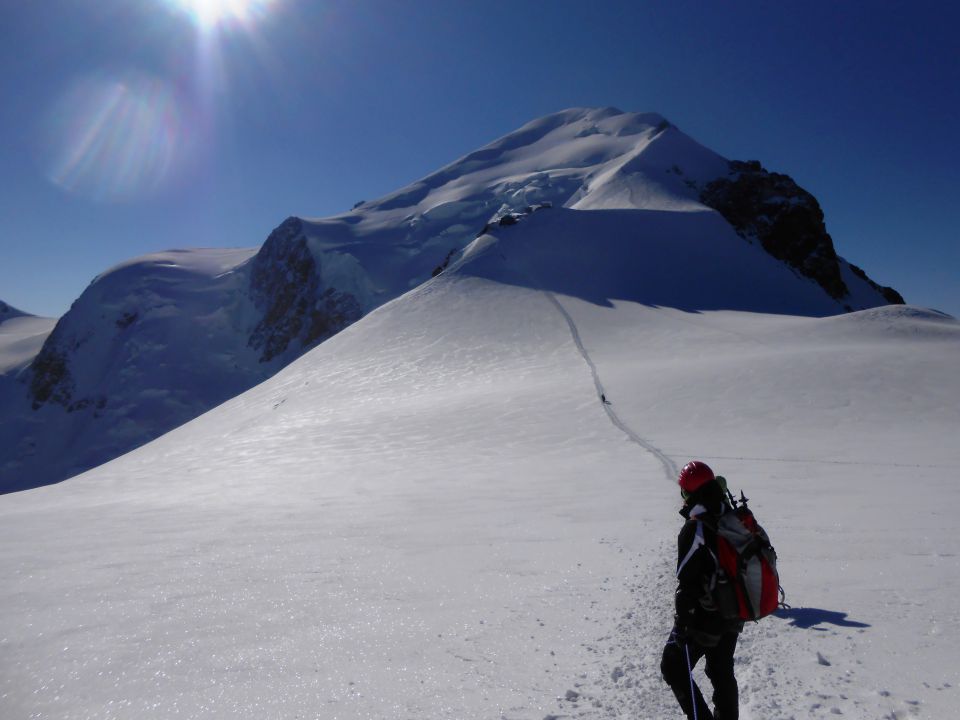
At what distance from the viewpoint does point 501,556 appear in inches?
297

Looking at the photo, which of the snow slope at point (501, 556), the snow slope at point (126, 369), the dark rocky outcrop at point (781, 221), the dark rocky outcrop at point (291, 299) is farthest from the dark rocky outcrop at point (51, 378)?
the dark rocky outcrop at point (781, 221)

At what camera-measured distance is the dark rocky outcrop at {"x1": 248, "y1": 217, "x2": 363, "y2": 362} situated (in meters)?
79.8

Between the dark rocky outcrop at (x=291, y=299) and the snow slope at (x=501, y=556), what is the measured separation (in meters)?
58.8

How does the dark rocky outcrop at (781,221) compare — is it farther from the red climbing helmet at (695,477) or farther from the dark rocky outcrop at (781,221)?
the red climbing helmet at (695,477)

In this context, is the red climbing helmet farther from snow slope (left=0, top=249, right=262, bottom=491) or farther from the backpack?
snow slope (left=0, top=249, right=262, bottom=491)

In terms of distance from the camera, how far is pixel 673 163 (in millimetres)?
68250

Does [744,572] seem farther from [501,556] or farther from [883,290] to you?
[883,290]

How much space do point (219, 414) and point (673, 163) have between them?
55145mm

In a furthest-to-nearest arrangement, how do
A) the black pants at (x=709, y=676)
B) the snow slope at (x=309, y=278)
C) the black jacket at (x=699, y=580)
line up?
the snow slope at (x=309, y=278), the black pants at (x=709, y=676), the black jacket at (x=699, y=580)

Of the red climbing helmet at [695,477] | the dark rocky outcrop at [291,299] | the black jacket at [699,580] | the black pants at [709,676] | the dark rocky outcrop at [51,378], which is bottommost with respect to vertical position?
the black pants at [709,676]

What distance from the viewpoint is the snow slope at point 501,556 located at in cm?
459

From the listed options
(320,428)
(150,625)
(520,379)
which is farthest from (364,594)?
(520,379)

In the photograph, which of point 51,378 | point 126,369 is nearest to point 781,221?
point 126,369

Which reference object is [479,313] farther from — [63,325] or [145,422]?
[63,325]
